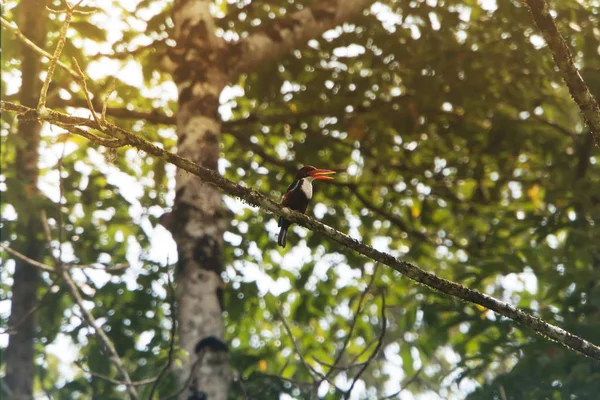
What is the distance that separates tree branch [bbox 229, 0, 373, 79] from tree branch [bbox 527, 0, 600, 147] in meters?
3.97

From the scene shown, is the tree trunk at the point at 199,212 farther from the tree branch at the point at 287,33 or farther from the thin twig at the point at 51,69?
the thin twig at the point at 51,69

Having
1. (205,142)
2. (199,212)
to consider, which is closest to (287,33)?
(205,142)

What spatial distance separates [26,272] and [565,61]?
5.79m

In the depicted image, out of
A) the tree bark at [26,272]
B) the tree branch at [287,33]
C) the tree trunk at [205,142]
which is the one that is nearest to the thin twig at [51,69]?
the tree trunk at [205,142]

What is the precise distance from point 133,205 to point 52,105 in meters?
1.48

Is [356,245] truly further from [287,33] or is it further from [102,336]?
[287,33]

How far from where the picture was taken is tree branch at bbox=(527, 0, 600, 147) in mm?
2836

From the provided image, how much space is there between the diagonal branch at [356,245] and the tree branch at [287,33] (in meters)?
3.58

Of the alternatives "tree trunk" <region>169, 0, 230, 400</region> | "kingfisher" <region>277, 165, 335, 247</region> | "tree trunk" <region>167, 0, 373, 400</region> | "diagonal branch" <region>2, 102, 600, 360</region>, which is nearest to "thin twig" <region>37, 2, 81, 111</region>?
"diagonal branch" <region>2, 102, 600, 360</region>

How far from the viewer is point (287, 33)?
22.2 ft

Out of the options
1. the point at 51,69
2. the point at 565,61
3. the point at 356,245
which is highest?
the point at 51,69

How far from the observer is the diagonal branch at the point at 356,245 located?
2.89m

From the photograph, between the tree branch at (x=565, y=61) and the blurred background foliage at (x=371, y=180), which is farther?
the blurred background foliage at (x=371, y=180)

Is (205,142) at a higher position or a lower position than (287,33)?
lower
